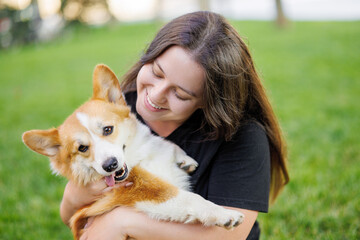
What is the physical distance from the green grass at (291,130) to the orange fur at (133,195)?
0.97 metres

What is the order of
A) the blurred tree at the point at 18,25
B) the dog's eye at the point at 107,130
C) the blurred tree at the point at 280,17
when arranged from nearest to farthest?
the dog's eye at the point at 107,130 < the blurred tree at the point at 280,17 < the blurred tree at the point at 18,25

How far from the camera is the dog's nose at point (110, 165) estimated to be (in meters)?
1.73

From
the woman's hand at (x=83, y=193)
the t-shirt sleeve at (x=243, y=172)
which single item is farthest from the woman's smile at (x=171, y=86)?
the woman's hand at (x=83, y=193)

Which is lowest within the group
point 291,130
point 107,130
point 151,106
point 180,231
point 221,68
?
point 291,130

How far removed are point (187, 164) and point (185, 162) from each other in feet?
0.06

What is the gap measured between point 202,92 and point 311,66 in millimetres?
5715

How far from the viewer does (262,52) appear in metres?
8.45

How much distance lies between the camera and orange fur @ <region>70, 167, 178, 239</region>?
175 cm

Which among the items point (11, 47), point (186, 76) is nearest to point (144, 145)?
point (186, 76)

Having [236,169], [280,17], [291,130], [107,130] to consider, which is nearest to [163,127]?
[107,130]

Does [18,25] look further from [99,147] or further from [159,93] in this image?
[159,93]

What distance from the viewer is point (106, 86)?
211cm

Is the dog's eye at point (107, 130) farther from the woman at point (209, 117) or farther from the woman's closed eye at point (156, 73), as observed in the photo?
the woman's closed eye at point (156, 73)

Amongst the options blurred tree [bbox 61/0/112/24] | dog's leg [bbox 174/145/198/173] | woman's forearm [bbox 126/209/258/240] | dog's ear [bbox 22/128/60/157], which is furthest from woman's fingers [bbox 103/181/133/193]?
blurred tree [bbox 61/0/112/24]
